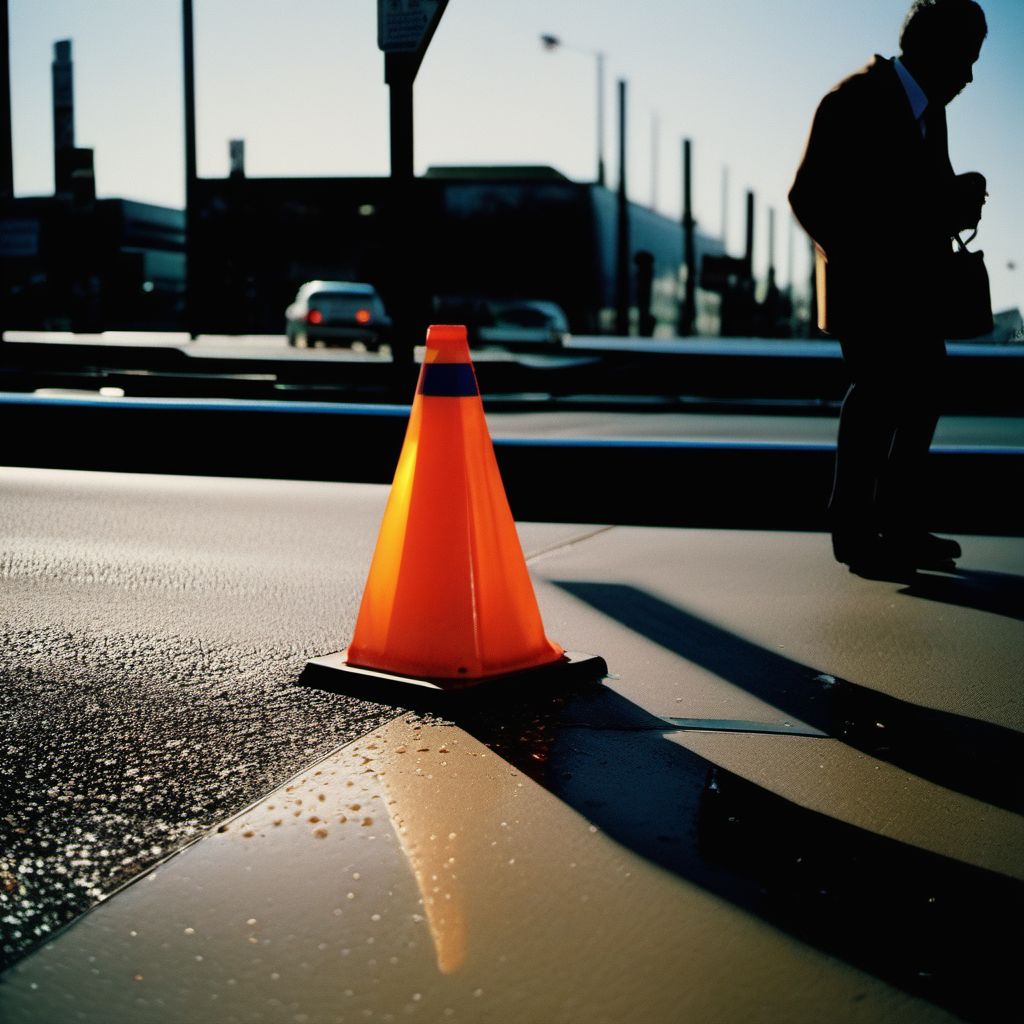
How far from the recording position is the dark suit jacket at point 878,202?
5.20m

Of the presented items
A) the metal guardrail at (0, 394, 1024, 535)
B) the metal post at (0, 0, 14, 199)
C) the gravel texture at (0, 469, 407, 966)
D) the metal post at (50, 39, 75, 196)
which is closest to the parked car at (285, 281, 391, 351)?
the metal post at (50, 39, 75, 196)

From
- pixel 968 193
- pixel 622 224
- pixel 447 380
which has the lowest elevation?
pixel 447 380

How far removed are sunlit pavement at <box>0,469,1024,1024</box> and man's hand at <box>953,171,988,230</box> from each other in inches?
53.8

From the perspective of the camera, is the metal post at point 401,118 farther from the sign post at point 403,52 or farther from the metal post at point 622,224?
the metal post at point 622,224

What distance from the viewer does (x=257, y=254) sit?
206 feet

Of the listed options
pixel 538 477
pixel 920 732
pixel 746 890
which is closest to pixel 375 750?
pixel 746 890

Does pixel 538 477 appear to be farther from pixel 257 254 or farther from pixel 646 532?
pixel 257 254

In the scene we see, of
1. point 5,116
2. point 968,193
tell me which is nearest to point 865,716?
point 968,193

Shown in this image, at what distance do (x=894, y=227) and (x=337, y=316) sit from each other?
97.8 ft

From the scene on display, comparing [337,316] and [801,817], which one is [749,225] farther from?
[801,817]

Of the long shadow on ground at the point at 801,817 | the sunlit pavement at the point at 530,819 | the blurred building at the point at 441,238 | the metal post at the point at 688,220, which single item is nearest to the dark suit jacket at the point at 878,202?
the sunlit pavement at the point at 530,819

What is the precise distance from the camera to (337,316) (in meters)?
34.4

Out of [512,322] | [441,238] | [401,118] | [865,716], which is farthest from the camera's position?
[441,238]

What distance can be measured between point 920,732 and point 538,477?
4.55 meters
